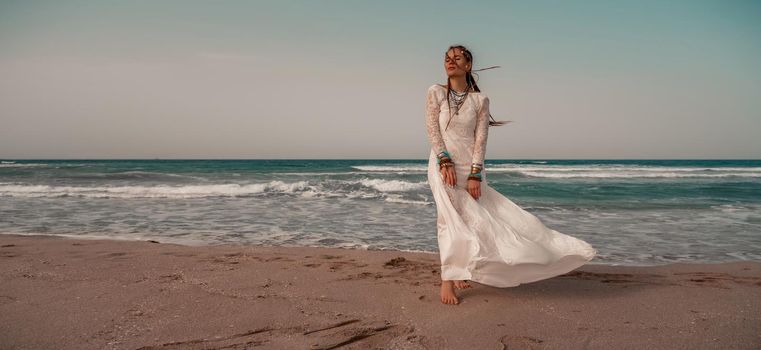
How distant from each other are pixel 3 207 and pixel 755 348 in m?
14.7

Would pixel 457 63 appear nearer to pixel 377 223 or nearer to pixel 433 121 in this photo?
pixel 433 121

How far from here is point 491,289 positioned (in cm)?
414

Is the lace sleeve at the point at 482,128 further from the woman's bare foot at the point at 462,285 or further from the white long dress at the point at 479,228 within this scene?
the woman's bare foot at the point at 462,285

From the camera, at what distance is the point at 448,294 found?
3.74m

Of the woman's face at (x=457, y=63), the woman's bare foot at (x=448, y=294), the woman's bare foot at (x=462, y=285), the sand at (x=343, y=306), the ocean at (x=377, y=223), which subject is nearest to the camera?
the sand at (x=343, y=306)

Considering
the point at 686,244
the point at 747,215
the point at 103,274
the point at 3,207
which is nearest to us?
the point at 103,274

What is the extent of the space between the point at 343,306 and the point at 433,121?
166 cm

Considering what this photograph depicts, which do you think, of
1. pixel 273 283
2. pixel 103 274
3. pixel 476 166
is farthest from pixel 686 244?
pixel 103 274

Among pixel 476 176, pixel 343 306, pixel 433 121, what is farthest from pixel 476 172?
pixel 343 306

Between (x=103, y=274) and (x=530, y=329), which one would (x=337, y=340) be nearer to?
A: (x=530, y=329)

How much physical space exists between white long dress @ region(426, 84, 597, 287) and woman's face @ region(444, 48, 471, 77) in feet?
0.54

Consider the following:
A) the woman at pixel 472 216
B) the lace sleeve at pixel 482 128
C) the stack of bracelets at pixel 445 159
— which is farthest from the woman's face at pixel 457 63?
the stack of bracelets at pixel 445 159

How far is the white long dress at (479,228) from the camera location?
11.6ft

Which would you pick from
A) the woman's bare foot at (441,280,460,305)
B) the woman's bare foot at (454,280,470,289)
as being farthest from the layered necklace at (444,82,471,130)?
the woman's bare foot at (454,280,470,289)
